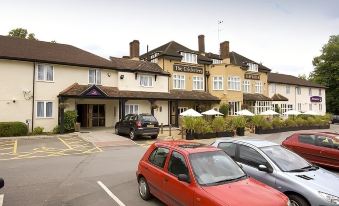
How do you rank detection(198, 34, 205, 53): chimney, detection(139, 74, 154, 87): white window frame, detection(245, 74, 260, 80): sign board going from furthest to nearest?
detection(245, 74, 260, 80): sign board → detection(198, 34, 205, 53): chimney → detection(139, 74, 154, 87): white window frame

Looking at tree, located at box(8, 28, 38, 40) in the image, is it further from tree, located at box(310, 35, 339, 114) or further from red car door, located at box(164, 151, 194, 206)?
tree, located at box(310, 35, 339, 114)

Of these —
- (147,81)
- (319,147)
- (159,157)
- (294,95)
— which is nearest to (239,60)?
(294,95)

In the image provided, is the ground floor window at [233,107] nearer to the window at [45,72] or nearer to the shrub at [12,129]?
the window at [45,72]

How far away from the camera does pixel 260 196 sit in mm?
5480

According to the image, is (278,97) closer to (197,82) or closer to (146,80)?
(197,82)

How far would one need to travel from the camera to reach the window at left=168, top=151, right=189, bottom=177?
6.40 metres

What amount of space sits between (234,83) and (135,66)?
12.7m

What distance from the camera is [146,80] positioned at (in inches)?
1201

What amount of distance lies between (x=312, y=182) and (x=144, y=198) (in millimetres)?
4046

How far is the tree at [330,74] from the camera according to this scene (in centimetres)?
5850

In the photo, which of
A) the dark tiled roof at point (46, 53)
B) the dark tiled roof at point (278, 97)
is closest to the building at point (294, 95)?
the dark tiled roof at point (278, 97)

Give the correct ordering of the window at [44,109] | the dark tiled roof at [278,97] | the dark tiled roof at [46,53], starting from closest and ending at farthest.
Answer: the dark tiled roof at [46,53] < the window at [44,109] < the dark tiled roof at [278,97]

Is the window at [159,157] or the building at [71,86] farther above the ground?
the building at [71,86]

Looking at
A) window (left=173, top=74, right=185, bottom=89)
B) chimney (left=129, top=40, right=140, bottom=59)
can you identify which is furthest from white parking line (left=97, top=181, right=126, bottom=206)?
chimney (left=129, top=40, right=140, bottom=59)
